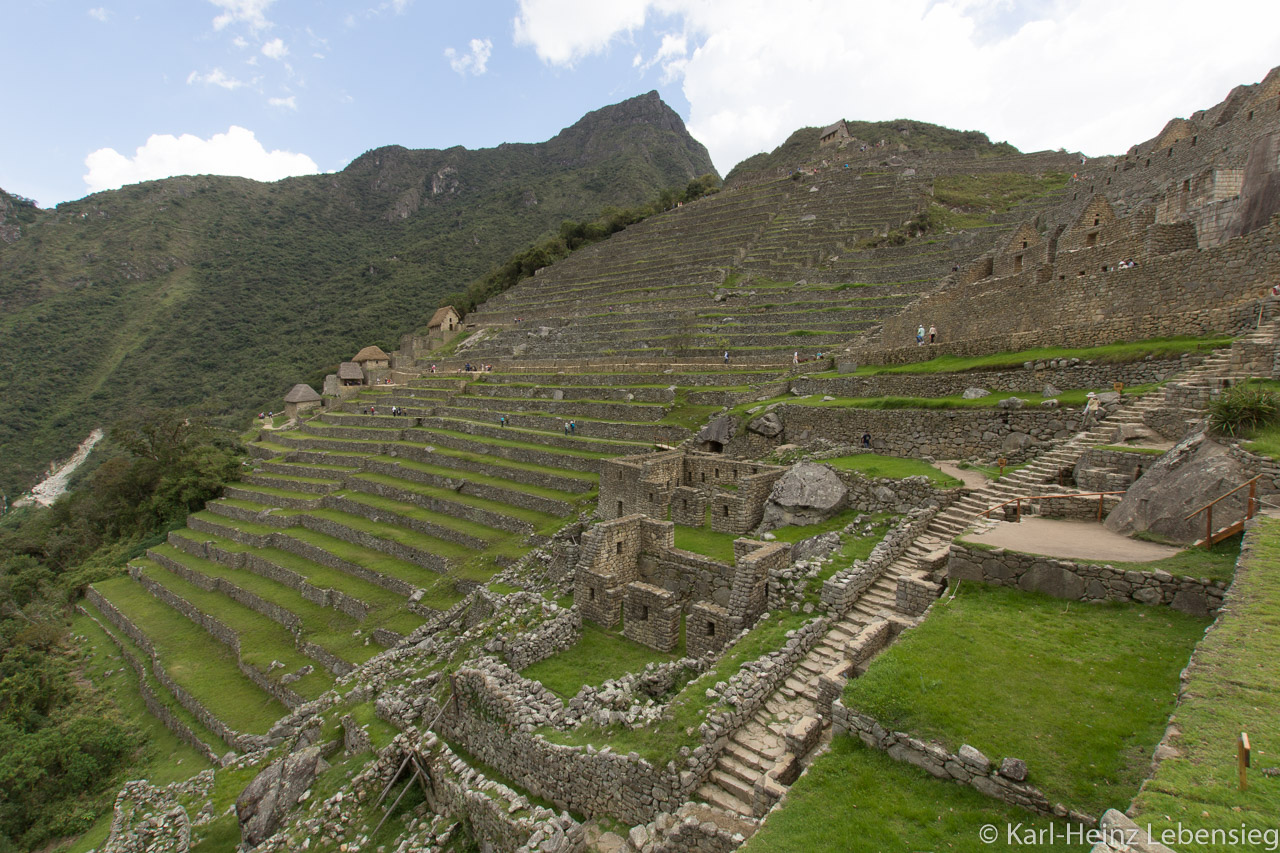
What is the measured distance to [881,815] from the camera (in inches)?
187

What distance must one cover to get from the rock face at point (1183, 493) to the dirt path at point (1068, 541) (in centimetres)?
27

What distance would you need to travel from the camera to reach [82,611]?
82.7ft

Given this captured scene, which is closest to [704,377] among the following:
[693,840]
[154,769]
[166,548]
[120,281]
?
[693,840]

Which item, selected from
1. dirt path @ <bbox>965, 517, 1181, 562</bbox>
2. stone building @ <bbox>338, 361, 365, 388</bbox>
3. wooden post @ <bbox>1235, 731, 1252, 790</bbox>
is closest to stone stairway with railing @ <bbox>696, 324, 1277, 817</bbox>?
dirt path @ <bbox>965, 517, 1181, 562</bbox>

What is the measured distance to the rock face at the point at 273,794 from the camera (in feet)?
33.8

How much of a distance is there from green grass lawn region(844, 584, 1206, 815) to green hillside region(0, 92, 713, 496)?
56793 millimetres

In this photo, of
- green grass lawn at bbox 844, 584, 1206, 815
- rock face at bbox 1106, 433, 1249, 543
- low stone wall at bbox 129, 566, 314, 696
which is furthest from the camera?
low stone wall at bbox 129, 566, 314, 696

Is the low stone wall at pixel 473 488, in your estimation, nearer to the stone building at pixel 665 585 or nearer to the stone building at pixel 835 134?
the stone building at pixel 665 585

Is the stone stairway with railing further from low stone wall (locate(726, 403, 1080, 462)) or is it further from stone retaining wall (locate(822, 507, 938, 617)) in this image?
low stone wall (locate(726, 403, 1080, 462))

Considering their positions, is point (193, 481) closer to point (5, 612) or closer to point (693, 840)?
point (5, 612)

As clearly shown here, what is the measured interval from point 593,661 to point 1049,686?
7432 mm

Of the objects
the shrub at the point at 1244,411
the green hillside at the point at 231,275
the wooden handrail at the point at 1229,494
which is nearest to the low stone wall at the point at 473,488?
the wooden handrail at the point at 1229,494

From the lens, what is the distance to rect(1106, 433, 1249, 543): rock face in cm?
668

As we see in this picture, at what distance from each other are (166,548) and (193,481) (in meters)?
3.94
